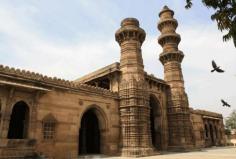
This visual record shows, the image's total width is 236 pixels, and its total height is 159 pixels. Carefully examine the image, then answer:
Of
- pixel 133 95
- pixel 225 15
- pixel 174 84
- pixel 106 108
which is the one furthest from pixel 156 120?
pixel 225 15

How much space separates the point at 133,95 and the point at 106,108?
254cm

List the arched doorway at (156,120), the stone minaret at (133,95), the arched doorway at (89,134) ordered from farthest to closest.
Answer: the arched doorway at (156,120) < the arched doorway at (89,134) < the stone minaret at (133,95)

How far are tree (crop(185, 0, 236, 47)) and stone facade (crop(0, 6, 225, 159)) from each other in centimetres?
1128

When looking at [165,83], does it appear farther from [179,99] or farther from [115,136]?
[115,136]

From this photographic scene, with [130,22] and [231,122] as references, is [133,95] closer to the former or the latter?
[130,22]

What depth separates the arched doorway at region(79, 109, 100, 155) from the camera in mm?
20333

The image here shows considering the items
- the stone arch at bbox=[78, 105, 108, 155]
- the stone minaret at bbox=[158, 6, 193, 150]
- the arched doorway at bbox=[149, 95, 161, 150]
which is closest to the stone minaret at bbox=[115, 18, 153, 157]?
the stone arch at bbox=[78, 105, 108, 155]

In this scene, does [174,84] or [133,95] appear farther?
[174,84]

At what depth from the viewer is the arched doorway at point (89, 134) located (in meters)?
20.3

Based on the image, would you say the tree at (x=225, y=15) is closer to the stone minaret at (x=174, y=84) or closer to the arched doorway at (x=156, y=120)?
the arched doorway at (x=156, y=120)

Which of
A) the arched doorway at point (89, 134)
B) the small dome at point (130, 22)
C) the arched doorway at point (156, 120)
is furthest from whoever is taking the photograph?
the arched doorway at point (156, 120)

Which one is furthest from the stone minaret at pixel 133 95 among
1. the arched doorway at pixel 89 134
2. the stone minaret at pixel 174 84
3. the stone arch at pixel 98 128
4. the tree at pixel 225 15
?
the tree at pixel 225 15

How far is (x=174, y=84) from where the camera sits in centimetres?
2634

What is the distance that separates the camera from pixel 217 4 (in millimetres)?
4984
